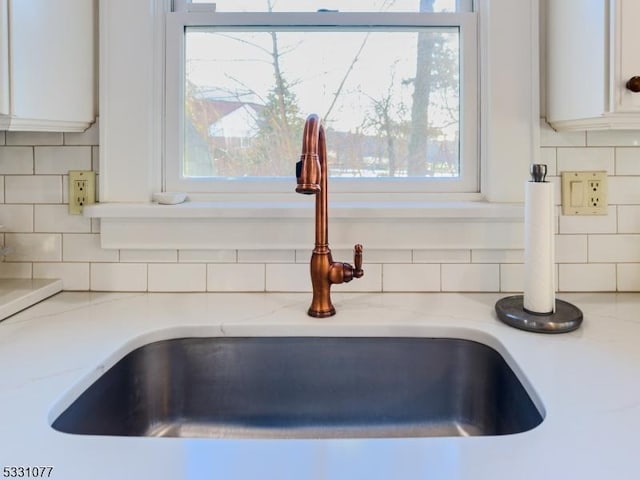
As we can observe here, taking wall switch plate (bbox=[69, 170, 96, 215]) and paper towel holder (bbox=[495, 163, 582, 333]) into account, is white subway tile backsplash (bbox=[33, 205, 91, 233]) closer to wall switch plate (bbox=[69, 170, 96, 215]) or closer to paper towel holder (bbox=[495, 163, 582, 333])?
wall switch plate (bbox=[69, 170, 96, 215])

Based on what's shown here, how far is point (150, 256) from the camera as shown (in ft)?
3.87

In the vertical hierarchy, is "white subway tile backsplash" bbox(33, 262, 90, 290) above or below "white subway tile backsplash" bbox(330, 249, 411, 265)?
below

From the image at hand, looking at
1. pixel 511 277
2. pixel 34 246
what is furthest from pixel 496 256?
pixel 34 246

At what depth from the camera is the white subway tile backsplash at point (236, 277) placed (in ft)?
3.88

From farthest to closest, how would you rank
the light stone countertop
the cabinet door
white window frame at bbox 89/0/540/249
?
white window frame at bbox 89/0/540/249, the cabinet door, the light stone countertop

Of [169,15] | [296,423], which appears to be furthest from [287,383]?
[169,15]

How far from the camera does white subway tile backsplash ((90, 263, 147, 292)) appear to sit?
119cm

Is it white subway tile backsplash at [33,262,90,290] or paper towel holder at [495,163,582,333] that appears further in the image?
white subway tile backsplash at [33,262,90,290]

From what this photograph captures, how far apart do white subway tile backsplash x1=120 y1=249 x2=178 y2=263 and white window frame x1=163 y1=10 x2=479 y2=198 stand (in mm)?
180

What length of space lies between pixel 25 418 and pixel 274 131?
889 mm

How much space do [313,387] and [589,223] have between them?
80 centimetres

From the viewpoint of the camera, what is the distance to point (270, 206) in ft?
3.81

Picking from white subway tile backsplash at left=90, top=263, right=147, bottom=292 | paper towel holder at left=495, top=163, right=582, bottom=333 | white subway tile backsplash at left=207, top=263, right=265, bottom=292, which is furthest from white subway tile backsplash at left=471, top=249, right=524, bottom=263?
white subway tile backsplash at left=90, top=263, right=147, bottom=292

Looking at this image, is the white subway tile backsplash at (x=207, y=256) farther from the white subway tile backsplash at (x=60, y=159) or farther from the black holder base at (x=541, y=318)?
the black holder base at (x=541, y=318)
